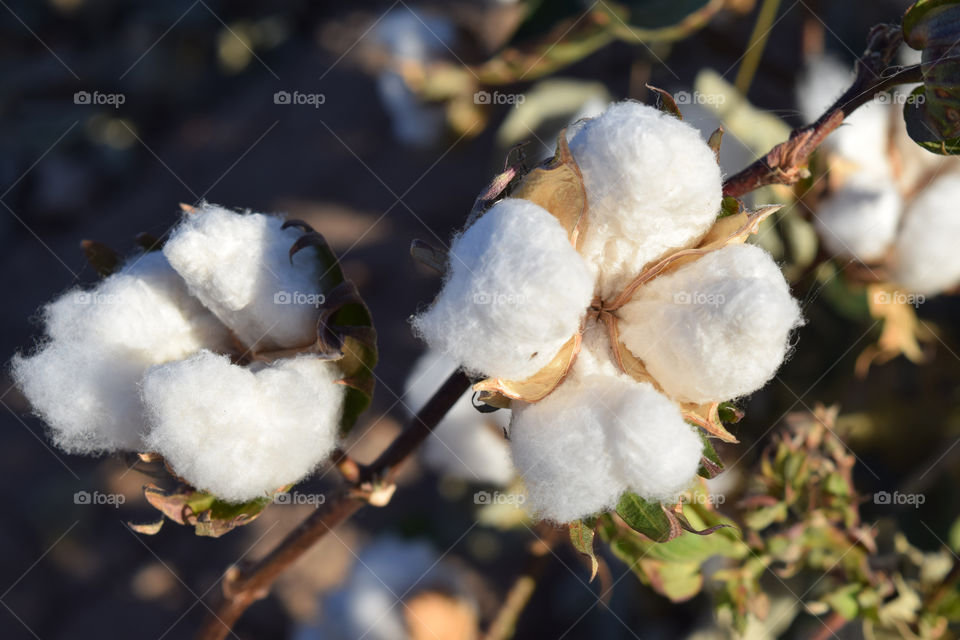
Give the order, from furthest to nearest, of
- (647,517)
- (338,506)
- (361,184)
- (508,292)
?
(361,184) → (338,506) → (647,517) → (508,292)

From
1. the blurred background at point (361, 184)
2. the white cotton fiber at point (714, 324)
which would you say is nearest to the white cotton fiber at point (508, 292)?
the white cotton fiber at point (714, 324)

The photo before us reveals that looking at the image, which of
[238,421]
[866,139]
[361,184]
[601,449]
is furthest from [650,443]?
[361,184]

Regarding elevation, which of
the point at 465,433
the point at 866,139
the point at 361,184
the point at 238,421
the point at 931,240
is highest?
the point at 238,421

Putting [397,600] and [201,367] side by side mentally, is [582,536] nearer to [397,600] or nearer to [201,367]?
[201,367]

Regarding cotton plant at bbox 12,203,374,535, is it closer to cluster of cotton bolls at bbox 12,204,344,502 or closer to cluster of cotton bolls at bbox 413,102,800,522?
cluster of cotton bolls at bbox 12,204,344,502

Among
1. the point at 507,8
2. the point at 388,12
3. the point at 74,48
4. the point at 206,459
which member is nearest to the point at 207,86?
the point at 74,48

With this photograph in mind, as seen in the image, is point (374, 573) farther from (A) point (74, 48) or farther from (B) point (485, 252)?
(A) point (74, 48)

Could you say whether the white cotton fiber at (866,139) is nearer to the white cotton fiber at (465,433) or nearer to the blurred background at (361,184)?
the blurred background at (361,184)

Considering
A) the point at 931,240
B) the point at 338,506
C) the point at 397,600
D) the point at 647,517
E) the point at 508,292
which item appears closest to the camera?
the point at 508,292
